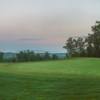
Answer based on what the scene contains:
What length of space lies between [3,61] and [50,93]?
1691 centimetres

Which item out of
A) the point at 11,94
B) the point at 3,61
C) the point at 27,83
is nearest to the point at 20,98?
the point at 11,94

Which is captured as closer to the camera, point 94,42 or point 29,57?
point 29,57

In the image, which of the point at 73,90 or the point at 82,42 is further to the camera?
the point at 82,42

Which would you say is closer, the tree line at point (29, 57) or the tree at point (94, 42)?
the tree line at point (29, 57)

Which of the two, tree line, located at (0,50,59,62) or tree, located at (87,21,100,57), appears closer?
tree line, located at (0,50,59,62)

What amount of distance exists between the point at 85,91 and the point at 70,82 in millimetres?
2405

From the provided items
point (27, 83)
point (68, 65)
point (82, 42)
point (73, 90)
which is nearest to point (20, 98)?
point (73, 90)

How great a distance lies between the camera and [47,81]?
15359mm

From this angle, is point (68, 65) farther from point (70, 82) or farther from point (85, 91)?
point (85, 91)

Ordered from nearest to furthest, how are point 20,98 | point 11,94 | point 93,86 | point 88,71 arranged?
point 20,98 < point 11,94 < point 93,86 < point 88,71

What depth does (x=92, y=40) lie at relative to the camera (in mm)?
45969

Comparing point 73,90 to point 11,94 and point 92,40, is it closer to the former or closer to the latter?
point 11,94

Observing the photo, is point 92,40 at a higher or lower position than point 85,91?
higher

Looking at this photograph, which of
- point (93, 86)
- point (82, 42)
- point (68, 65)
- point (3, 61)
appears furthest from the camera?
point (82, 42)
